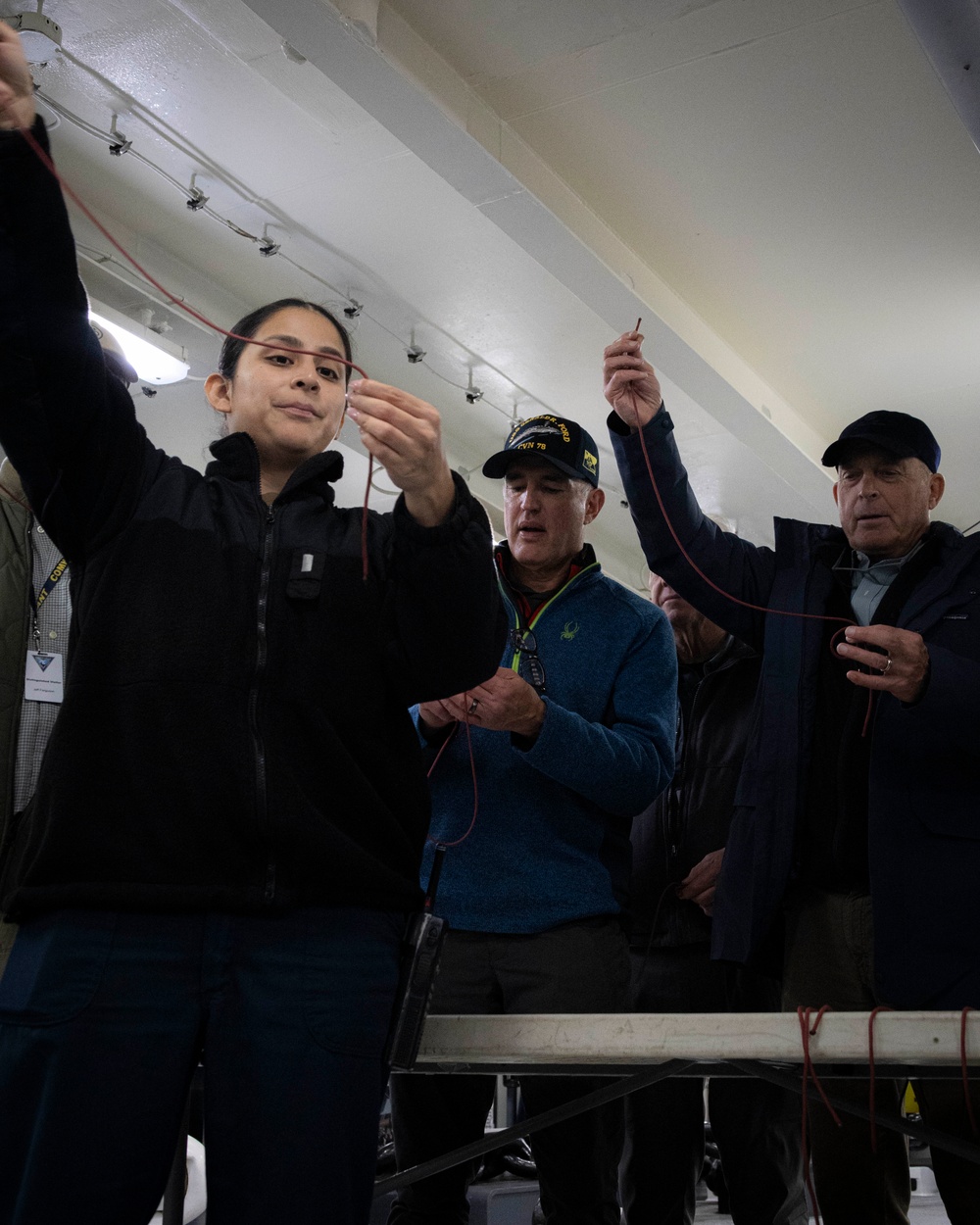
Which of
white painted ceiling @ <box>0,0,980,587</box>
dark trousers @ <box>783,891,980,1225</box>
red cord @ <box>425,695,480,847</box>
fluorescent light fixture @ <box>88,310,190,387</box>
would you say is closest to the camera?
dark trousers @ <box>783,891,980,1225</box>

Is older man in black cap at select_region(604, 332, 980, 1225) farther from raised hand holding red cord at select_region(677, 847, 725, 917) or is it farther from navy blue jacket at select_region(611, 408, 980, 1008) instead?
raised hand holding red cord at select_region(677, 847, 725, 917)

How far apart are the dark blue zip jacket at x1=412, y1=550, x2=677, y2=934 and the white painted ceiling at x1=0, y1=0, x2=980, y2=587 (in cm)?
199

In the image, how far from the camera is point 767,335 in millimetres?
5086

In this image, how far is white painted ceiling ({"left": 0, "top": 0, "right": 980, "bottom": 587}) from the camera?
3400 mm

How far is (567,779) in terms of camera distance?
5.55ft

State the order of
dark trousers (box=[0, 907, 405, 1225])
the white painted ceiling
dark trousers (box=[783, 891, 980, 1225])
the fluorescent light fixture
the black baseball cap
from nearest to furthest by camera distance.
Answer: dark trousers (box=[0, 907, 405, 1225]), dark trousers (box=[783, 891, 980, 1225]), the black baseball cap, the white painted ceiling, the fluorescent light fixture

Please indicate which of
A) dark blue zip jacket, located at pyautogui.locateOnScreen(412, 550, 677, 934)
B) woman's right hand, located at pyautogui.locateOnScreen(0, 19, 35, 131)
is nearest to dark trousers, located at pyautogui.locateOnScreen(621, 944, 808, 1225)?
dark blue zip jacket, located at pyautogui.locateOnScreen(412, 550, 677, 934)

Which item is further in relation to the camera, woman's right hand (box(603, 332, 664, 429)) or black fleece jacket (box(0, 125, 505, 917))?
woman's right hand (box(603, 332, 664, 429))

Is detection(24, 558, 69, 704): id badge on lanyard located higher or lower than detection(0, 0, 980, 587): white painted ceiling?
lower

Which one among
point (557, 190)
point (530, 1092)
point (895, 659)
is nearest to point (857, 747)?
point (895, 659)

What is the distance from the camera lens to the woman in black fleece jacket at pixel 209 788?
3.12 ft

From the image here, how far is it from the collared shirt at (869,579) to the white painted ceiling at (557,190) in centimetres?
201

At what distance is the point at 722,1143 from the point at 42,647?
1476 millimetres

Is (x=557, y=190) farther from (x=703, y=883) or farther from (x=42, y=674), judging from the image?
(x=42, y=674)
